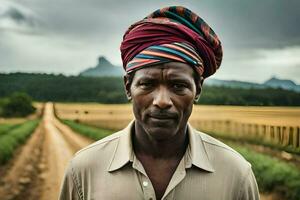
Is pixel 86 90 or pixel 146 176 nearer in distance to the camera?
pixel 146 176

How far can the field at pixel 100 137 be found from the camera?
13.2ft

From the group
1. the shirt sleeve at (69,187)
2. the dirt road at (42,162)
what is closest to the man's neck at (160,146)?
the shirt sleeve at (69,187)

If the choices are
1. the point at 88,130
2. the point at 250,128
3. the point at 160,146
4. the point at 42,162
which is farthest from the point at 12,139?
the point at 160,146

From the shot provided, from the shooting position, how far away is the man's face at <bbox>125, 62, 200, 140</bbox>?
1.44m

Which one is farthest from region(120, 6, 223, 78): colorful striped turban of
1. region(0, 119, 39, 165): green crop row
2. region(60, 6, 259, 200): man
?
region(0, 119, 39, 165): green crop row

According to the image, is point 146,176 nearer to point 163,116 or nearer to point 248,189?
point 163,116

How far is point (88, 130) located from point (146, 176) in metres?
2.74

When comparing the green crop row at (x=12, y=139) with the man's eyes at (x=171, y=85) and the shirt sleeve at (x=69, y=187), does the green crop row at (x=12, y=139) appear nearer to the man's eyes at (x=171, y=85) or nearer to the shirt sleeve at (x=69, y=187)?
the shirt sleeve at (x=69, y=187)

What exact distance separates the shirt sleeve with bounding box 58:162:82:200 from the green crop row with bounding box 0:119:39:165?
2478 millimetres

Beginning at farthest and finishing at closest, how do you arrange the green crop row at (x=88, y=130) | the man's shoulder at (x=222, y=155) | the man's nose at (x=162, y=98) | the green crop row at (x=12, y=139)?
1. the green crop row at (x=88, y=130)
2. the green crop row at (x=12, y=139)
3. the man's shoulder at (x=222, y=155)
4. the man's nose at (x=162, y=98)

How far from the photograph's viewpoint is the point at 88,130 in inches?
164

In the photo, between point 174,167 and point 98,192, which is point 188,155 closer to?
point 174,167

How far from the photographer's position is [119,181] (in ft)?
4.87

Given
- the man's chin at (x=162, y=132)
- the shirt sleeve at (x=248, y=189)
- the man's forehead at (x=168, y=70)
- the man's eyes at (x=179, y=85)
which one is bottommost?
the shirt sleeve at (x=248, y=189)
